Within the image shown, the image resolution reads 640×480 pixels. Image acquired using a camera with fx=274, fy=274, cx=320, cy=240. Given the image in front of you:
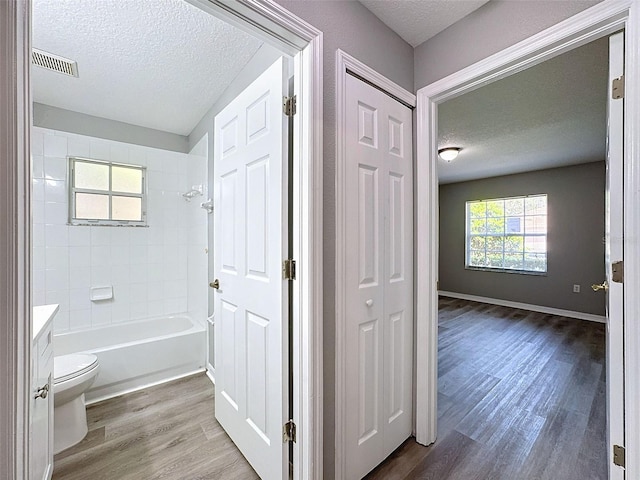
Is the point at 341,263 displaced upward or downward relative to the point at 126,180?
downward

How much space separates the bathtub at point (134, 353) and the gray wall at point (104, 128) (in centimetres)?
193

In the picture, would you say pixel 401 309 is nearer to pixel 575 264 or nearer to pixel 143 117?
pixel 143 117

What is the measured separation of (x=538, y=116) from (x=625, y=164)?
215 cm

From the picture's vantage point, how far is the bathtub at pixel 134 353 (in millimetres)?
2240

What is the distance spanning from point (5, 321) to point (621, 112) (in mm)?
2050

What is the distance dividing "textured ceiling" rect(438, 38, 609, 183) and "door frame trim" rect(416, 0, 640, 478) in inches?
35.9

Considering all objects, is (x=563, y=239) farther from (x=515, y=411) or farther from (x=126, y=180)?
(x=126, y=180)

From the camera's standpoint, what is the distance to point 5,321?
0.57 meters

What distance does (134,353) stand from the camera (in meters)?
2.34

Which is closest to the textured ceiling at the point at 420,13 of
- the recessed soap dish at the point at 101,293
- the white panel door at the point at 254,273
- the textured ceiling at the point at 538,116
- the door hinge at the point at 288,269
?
the white panel door at the point at 254,273

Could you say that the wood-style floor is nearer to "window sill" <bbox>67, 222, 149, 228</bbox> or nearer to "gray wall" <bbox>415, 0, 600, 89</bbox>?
"window sill" <bbox>67, 222, 149, 228</bbox>

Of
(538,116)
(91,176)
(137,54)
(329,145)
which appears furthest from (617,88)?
(91,176)

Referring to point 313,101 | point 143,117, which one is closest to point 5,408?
point 313,101

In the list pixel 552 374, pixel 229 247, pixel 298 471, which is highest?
pixel 229 247
